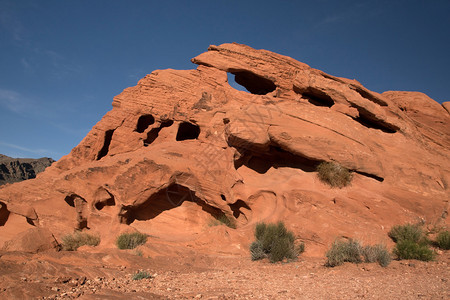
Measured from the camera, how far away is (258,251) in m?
9.34

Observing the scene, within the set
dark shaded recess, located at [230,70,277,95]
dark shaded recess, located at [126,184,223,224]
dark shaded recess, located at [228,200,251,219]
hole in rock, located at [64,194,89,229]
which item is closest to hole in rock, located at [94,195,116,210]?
hole in rock, located at [64,194,89,229]

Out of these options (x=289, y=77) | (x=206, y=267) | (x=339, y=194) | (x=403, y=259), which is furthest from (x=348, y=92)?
(x=206, y=267)

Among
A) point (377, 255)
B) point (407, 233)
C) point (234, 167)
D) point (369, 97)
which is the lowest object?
point (377, 255)

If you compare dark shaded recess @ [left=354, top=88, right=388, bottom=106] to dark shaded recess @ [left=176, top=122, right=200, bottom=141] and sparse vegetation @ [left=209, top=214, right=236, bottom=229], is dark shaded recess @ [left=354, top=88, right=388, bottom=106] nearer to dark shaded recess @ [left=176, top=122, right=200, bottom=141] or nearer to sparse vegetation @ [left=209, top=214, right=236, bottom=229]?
dark shaded recess @ [left=176, top=122, right=200, bottom=141]

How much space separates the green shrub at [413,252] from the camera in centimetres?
792

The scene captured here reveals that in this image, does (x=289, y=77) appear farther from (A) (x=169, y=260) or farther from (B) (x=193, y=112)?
(A) (x=169, y=260)

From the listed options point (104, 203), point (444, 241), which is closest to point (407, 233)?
point (444, 241)

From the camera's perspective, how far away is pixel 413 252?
8133 millimetres

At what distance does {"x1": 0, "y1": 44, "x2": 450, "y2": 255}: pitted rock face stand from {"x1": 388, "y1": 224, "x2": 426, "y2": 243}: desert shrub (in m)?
0.35

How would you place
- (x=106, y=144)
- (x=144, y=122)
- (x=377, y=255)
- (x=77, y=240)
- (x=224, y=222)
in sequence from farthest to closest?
(x=144, y=122) < (x=106, y=144) < (x=224, y=222) < (x=77, y=240) < (x=377, y=255)

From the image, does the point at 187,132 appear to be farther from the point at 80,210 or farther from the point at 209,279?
the point at 209,279

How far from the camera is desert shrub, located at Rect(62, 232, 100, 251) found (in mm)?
10362

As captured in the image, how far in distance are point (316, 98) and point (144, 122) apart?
7874 millimetres

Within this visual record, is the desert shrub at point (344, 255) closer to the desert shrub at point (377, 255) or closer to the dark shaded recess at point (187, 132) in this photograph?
the desert shrub at point (377, 255)
